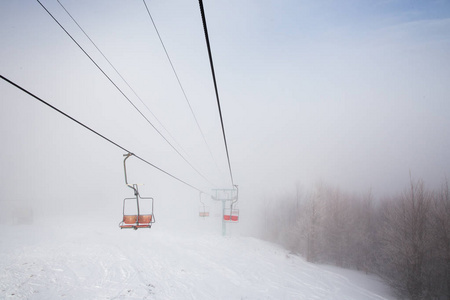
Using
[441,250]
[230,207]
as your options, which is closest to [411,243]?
[441,250]

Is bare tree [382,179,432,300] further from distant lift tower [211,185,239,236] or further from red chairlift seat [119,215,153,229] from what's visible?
red chairlift seat [119,215,153,229]

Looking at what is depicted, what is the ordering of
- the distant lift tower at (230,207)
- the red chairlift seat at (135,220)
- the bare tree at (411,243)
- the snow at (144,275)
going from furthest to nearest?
the distant lift tower at (230,207)
the bare tree at (411,243)
the snow at (144,275)
the red chairlift seat at (135,220)

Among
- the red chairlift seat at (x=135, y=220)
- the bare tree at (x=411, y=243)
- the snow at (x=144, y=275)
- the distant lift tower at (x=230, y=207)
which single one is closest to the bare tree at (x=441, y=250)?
the bare tree at (x=411, y=243)

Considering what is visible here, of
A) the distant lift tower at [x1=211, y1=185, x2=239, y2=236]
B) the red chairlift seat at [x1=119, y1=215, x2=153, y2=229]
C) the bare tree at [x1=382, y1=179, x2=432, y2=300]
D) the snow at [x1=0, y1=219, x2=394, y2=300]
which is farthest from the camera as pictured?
the distant lift tower at [x1=211, y1=185, x2=239, y2=236]

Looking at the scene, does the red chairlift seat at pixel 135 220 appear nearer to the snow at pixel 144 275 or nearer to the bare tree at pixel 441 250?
the snow at pixel 144 275

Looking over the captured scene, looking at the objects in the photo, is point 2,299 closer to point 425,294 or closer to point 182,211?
point 425,294

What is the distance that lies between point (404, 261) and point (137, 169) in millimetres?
172928

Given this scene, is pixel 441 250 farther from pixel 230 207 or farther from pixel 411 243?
pixel 230 207

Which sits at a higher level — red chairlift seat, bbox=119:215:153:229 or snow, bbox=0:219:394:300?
red chairlift seat, bbox=119:215:153:229

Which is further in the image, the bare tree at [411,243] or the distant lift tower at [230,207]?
the distant lift tower at [230,207]

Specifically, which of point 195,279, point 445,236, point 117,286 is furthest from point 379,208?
point 117,286

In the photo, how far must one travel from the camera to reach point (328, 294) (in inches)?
708

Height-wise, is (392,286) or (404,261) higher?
(404,261)

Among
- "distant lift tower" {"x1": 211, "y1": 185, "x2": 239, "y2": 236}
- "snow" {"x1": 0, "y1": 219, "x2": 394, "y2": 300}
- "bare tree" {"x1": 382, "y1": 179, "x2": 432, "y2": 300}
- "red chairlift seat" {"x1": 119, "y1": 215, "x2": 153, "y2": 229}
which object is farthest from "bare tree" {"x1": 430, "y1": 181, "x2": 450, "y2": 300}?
"red chairlift seat" {"x1": 119, "y1": 215, "x2": 153, "y2": 229}
